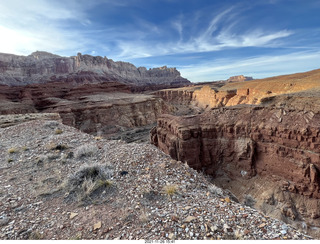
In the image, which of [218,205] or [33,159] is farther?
[33,159]

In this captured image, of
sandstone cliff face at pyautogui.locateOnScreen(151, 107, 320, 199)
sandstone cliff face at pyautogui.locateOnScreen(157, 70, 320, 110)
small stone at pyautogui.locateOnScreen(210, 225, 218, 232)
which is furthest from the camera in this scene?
sandstone cliff face at pyautogui.locateOnScreen(157, 70, 320, 110)

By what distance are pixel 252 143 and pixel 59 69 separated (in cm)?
13245

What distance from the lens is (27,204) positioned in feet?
14.5

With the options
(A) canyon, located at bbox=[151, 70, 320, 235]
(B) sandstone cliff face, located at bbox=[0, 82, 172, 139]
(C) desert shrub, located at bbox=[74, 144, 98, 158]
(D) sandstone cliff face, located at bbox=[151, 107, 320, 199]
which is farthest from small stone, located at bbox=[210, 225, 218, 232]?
(B) sandstone cliff face, located at bbox=[0, 82, 172, 139]

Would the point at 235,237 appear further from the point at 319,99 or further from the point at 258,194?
the point at 319,99

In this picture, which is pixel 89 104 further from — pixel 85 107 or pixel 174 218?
pixel 174 218

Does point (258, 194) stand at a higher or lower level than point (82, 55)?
lower

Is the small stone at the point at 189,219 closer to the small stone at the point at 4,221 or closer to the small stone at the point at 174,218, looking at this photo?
the small stone at the point at 174,218

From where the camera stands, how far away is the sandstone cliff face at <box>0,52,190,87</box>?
8994cm

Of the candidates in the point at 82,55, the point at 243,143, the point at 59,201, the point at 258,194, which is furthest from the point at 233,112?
the point at 82,55

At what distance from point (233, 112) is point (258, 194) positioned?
25.3 ft

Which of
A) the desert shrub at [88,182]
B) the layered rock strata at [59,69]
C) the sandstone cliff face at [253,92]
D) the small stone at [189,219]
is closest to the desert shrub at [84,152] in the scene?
the desert shrub at [88,182]

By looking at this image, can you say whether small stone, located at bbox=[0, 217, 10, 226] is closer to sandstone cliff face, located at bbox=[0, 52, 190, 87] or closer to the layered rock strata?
the layered rock strata

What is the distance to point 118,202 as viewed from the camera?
14.2ft
